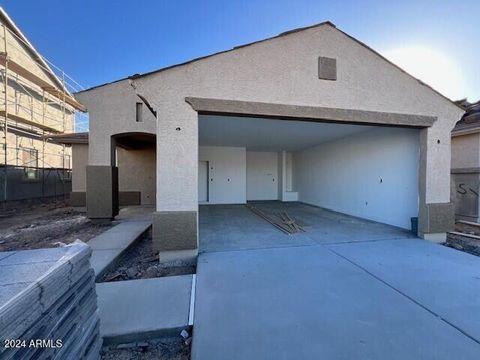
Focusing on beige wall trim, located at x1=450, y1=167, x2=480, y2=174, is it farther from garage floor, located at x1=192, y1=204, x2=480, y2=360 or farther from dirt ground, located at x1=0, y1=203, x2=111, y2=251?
dirt ground, located at x1=0, y1=203, x2=111, y2=251

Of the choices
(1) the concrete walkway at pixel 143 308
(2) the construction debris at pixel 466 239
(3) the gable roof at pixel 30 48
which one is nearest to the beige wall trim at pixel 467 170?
(2) the construction debris at pixel 466 239

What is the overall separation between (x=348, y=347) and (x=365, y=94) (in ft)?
16.2

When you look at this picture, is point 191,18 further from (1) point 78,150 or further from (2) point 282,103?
(1) point 78,150

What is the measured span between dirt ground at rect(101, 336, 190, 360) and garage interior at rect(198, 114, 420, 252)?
7.97 feet

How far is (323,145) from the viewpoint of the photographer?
10195 mm

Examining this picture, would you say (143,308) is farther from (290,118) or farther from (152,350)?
(290,118)

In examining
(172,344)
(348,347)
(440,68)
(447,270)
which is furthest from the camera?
(440,68)

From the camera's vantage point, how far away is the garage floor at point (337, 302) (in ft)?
6.42

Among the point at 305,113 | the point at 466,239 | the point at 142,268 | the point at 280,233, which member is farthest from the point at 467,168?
the point at 142,268

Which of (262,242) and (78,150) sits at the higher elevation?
(78,150)

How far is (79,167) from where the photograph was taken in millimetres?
10055

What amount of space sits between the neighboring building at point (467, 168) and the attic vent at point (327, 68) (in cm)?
480

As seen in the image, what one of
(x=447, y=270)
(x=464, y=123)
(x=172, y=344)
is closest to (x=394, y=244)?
(x=447, y=270)

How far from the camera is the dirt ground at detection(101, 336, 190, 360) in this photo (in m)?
2.01
